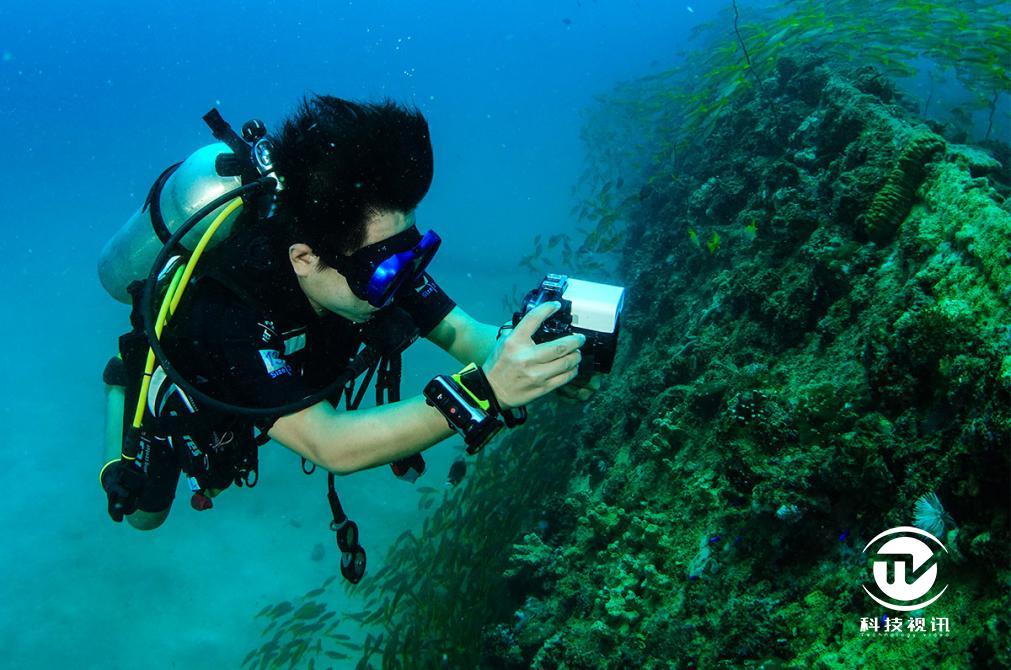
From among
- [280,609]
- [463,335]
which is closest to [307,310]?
[463,335]

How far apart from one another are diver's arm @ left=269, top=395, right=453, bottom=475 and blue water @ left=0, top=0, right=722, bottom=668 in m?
1.36

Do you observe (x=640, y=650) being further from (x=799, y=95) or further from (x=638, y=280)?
(x=799, y=95)

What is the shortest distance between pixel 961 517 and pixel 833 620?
0.60 m

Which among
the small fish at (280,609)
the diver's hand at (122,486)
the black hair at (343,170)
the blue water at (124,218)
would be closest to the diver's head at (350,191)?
the black hair at (343,170)

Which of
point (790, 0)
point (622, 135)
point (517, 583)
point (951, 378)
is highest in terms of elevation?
point (790, 0)

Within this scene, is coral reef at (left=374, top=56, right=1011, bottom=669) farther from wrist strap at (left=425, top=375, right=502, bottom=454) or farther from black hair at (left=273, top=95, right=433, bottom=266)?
black hair at (left=273, top=95, right=433, bottom=266)

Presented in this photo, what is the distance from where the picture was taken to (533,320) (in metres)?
2.18

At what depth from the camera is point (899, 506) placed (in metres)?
1.83

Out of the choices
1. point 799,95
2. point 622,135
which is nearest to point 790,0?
point 799,95

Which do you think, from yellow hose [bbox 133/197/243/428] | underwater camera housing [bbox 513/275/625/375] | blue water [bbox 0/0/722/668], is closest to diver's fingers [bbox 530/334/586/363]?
underwater camera housing [bbox 513/275/625/375]

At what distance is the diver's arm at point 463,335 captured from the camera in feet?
12.0

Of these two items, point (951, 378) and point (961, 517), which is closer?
point (961, 517)

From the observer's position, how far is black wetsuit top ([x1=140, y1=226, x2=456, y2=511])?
2.41 metres

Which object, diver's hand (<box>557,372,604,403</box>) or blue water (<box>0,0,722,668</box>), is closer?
diver's hand (<box>557,372,604,403</box>)
